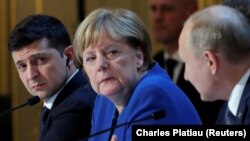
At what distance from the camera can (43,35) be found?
2.58m

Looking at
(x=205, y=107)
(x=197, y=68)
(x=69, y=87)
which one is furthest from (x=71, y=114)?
(x=205, y=107)

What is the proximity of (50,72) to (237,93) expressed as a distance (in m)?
0.95

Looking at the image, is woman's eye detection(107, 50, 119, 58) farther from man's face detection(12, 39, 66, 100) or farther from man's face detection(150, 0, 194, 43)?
man's face detection(150, 0, 194, 43)

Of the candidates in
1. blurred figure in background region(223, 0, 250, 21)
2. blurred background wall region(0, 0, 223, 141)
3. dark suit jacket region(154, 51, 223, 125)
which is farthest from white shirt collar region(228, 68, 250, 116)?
blurred background wall region(0, 0, 223, 141)

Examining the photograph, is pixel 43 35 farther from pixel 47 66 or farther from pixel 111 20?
pixel 111 20

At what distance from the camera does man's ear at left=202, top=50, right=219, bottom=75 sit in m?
1.83

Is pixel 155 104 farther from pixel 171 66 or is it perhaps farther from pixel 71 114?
pixel 171 66

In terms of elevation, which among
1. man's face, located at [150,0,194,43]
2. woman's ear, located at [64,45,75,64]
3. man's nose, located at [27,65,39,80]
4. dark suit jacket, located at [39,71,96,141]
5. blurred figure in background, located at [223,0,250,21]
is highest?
blurred figure in background, located at [223,0,250,21]

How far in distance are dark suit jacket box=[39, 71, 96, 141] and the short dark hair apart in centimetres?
16

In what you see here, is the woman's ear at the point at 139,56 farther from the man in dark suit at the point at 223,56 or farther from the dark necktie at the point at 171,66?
the dark necktie at the point at 171,66

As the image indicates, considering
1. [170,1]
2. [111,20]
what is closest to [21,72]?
[111,20]

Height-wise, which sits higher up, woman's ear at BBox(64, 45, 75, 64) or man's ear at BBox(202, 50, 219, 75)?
man's ear at BBox(202, 50, 219, 75)

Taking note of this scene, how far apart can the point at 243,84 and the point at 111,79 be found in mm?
507

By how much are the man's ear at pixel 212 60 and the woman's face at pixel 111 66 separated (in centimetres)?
41
